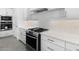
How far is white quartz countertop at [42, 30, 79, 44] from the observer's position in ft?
3.87

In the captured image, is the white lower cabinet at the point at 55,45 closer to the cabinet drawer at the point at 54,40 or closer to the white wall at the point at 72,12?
the cabinet drawer at the point at 54,40

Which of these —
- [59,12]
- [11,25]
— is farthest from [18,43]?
[59,12]

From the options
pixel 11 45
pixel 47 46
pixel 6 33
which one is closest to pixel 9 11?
pixel 6 33

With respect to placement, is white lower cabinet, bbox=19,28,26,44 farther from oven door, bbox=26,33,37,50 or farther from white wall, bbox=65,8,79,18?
white wall, bbox=65,8,79,18

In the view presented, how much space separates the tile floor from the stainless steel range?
0.07m

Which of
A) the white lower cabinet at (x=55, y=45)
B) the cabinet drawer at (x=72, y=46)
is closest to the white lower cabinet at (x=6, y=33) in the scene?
the white lower cabinet at (x=55, y=45)

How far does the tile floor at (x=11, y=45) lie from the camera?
4.17 ft

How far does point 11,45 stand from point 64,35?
0.62m

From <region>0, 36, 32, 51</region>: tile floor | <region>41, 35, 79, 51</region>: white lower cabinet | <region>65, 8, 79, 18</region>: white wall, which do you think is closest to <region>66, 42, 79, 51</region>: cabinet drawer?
<region>41, 35, 79, 51</region>: white lower cabinet

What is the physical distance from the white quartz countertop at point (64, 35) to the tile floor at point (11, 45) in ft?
1.03

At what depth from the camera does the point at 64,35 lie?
4.03 ft

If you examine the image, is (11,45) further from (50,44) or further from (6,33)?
(50,44)
